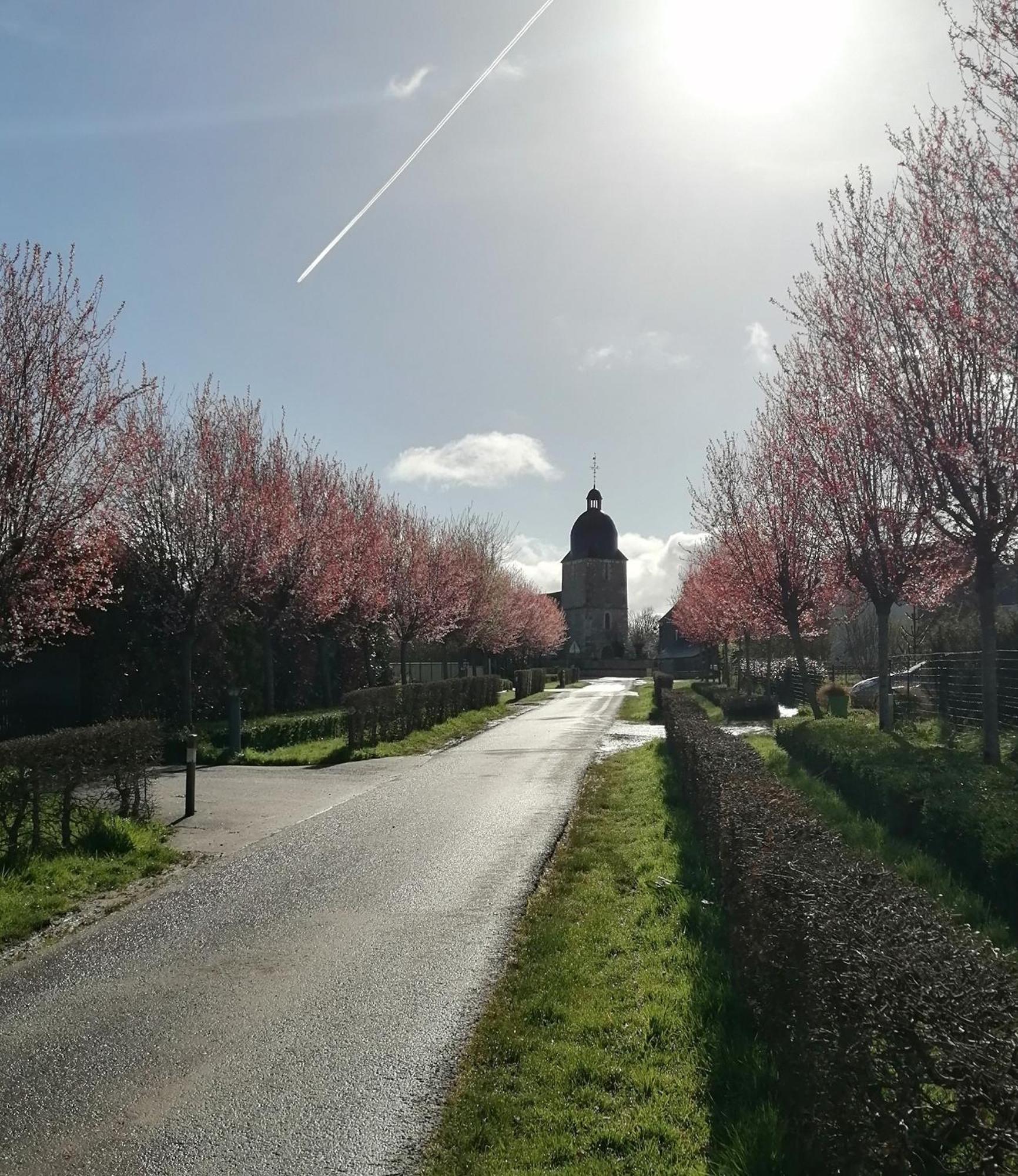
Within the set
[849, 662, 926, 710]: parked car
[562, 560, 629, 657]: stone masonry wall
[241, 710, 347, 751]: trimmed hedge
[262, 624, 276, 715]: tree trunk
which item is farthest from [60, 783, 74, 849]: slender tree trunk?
[562, 560, 629, 657]: stone masonry wall

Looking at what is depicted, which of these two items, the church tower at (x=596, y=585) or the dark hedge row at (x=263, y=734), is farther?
the church tower at (x=596, y=585)

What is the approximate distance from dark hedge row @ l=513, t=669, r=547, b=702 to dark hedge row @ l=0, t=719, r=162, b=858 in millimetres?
32161

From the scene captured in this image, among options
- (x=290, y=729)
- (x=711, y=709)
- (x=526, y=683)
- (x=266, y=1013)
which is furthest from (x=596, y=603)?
(x=266, y=1013)

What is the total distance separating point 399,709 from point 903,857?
1523 centimetres

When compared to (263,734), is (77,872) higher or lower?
lower

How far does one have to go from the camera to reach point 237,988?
5973 millimetres

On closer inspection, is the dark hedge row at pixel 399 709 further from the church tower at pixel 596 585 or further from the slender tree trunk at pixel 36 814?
the church tower at pixel 596 585

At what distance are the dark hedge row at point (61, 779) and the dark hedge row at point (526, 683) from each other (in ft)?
106

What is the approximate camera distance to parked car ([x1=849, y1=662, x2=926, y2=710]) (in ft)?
77.0

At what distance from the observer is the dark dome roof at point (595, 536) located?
110 meters

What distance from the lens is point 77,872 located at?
28.6 ft

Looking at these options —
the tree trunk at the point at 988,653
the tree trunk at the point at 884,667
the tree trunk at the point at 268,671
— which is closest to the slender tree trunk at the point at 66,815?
the tree trunk at the point at 988,653

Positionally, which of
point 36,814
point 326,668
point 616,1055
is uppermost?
point 326,668

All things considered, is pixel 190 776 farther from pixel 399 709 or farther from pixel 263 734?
pixel 399 709
